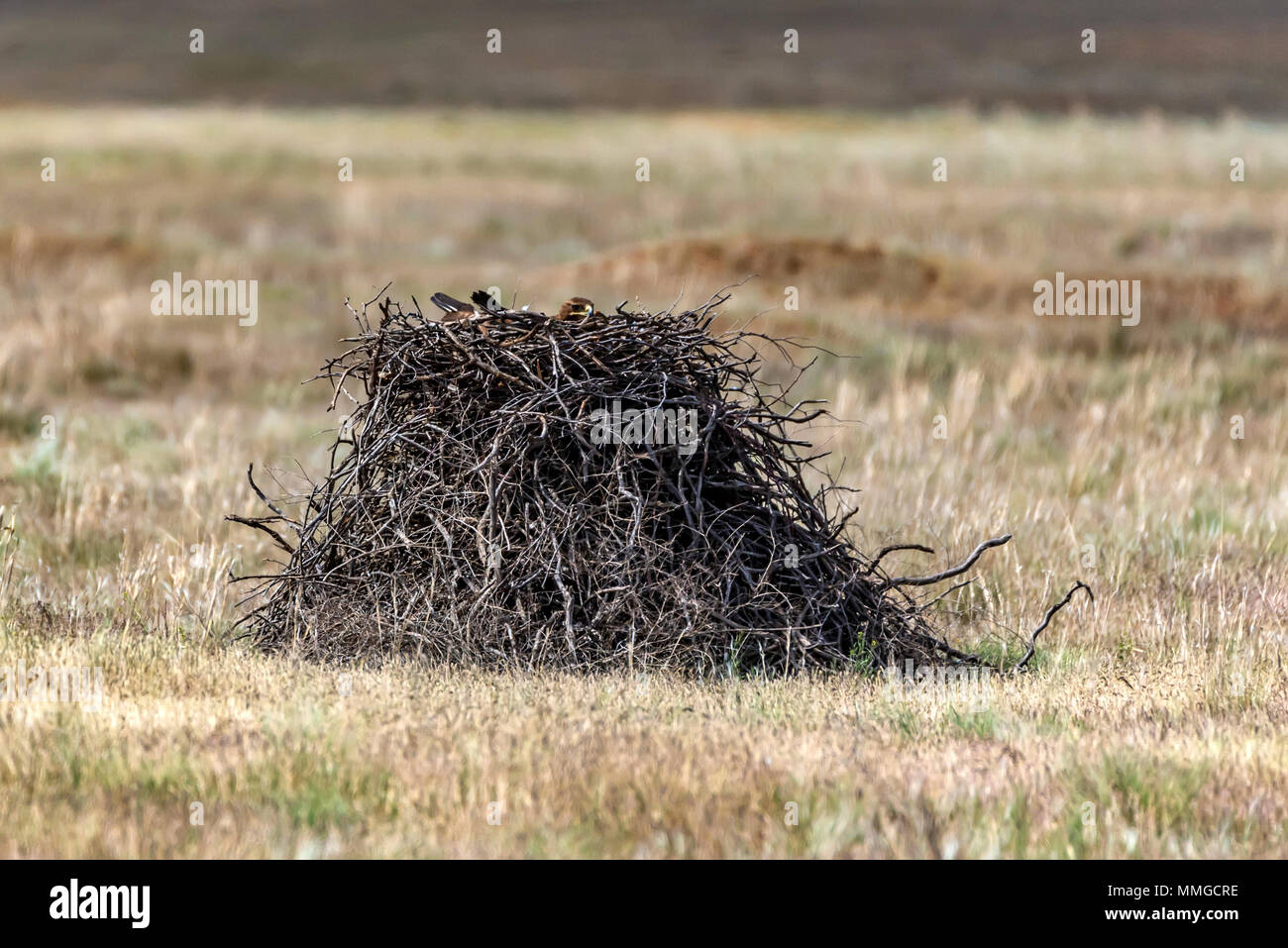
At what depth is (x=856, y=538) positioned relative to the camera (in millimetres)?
10211

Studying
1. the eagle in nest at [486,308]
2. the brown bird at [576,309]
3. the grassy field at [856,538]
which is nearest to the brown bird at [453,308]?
the eagle in nest at [486,308]

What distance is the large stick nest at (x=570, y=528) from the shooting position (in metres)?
6.90

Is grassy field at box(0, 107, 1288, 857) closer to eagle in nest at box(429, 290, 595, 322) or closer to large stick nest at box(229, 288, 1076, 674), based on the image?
large stick nest at box(229, 288, 1076, 674)

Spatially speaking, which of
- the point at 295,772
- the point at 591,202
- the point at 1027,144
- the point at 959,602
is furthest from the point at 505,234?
the point at 295,772

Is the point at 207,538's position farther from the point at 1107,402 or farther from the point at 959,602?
the point at 1107,402

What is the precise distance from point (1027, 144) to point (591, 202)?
17232 millimetres

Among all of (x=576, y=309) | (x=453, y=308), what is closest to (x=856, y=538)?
(x=576, y=309)

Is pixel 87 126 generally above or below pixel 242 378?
above

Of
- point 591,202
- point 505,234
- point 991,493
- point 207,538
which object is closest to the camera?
point 207,538

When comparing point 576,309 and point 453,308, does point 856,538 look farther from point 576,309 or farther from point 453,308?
point 453,308

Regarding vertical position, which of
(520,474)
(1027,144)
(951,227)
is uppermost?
(1027,144)

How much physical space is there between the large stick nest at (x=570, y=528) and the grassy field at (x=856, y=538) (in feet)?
1.14

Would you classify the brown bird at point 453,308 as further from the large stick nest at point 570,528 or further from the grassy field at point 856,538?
the grassy field at point 856,538

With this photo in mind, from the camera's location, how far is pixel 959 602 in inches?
348
